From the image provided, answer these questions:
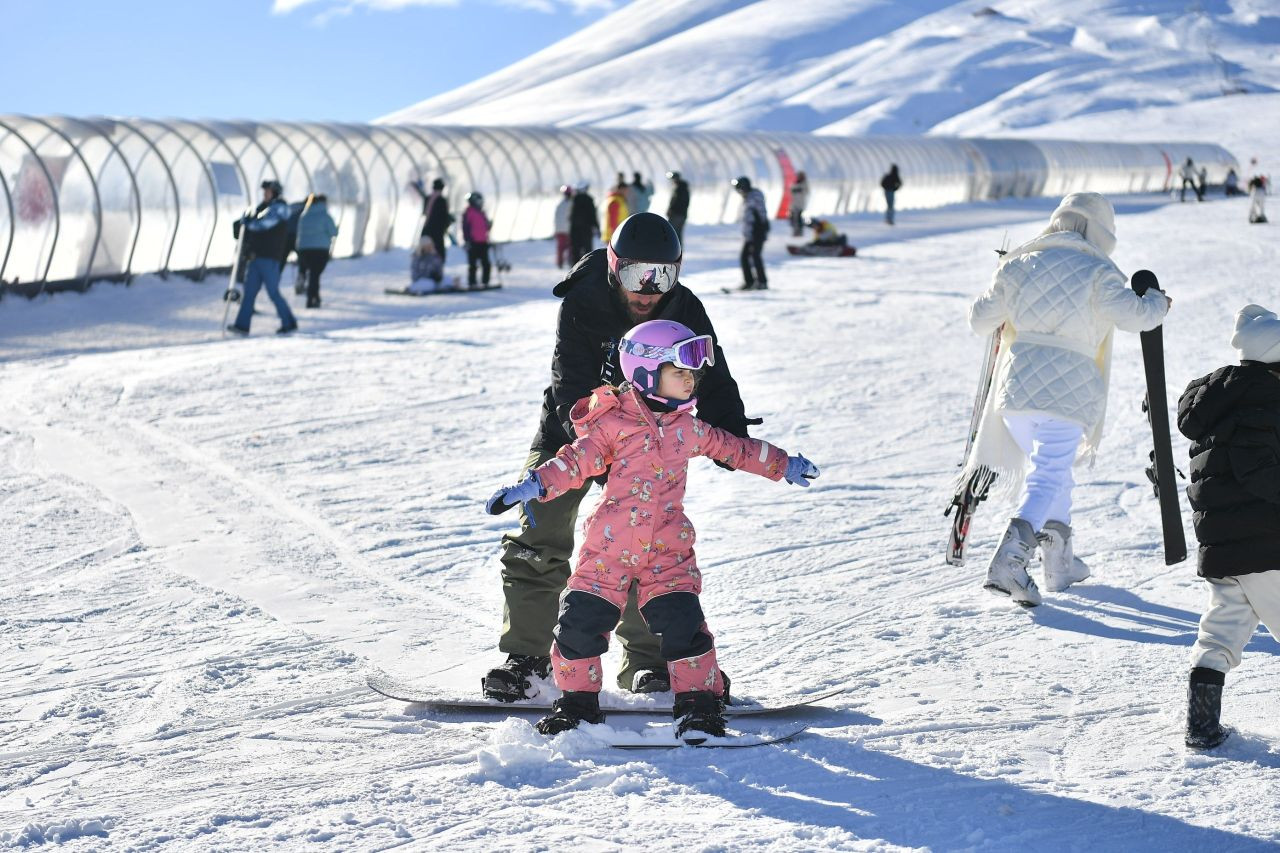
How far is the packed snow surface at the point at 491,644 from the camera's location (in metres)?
3.18

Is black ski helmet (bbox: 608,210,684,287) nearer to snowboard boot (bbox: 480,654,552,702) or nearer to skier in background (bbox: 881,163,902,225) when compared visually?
snowboard boot (bbox: 480,654,552,702)

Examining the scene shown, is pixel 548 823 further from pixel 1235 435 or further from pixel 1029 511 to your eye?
pixel 1029 511

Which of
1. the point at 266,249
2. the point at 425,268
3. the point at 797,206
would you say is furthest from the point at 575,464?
the point at 797,206

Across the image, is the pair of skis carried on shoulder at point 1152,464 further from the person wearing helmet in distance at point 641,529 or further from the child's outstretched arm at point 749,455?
the person wearing helmet in distance at point 641,529

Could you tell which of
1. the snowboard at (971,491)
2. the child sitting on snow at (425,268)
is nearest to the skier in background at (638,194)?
the child sitting on snow at (425,268)

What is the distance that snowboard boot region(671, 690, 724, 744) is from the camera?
11.9 ft

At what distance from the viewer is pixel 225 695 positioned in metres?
4.11

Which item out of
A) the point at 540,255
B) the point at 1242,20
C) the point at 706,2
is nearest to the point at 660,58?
the point at 706,2

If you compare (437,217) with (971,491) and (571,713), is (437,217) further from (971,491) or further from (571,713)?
(571,713)

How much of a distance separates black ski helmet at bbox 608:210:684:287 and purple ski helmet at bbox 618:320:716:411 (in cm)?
21

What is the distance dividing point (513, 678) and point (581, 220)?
15200 mm

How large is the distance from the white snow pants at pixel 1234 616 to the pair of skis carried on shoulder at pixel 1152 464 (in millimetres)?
599

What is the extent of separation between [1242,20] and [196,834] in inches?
5929

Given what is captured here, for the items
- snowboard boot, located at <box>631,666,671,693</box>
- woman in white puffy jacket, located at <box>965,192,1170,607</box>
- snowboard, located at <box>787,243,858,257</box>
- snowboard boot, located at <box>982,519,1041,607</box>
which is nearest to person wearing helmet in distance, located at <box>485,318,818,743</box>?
snowboard boot, located at <box>631,666,671,693</box>
